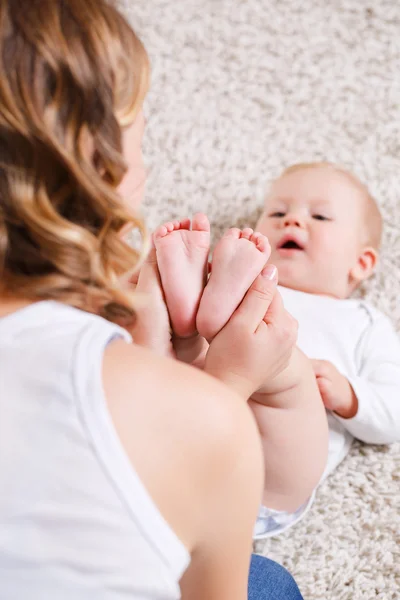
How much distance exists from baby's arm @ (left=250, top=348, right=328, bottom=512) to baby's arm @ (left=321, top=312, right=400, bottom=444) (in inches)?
5.0

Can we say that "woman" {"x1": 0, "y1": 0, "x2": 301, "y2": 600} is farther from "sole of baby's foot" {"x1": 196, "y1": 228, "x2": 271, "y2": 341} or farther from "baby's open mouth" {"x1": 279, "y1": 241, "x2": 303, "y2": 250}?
"baby's open mouth" {"x1": 279, "y1": 241, "x2": 303, "y2": 250}

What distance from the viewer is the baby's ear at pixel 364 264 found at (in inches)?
52.7

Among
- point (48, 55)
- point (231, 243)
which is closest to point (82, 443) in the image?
point (48, 55)

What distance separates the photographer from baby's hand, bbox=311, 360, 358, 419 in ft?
3.54

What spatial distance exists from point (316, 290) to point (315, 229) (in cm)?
12

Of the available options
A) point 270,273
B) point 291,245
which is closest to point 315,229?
point 291,245

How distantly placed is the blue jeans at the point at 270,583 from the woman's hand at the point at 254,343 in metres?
0.25

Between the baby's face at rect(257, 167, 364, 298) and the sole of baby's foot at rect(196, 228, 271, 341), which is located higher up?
the sole of baby's foot at rect(196, 228, 271, 341)

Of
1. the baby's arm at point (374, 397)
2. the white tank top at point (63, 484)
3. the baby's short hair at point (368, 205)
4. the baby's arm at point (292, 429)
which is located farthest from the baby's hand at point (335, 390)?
the white tank top at point (63, 484)

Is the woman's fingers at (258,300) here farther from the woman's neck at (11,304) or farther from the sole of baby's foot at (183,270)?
the woman's neck at (11,304)

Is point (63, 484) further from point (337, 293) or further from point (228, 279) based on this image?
point (337, 293)

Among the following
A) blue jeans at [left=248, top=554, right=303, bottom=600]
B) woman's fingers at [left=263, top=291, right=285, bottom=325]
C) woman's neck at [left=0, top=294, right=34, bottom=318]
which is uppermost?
woman's neck at [left=0, top=294, right=34, bottom=318]

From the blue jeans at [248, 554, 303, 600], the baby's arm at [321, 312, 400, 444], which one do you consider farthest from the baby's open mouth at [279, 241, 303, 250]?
the blue jeans at [248, 554, 303, 600]

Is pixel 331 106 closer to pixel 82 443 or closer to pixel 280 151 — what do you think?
pixel 280 151
